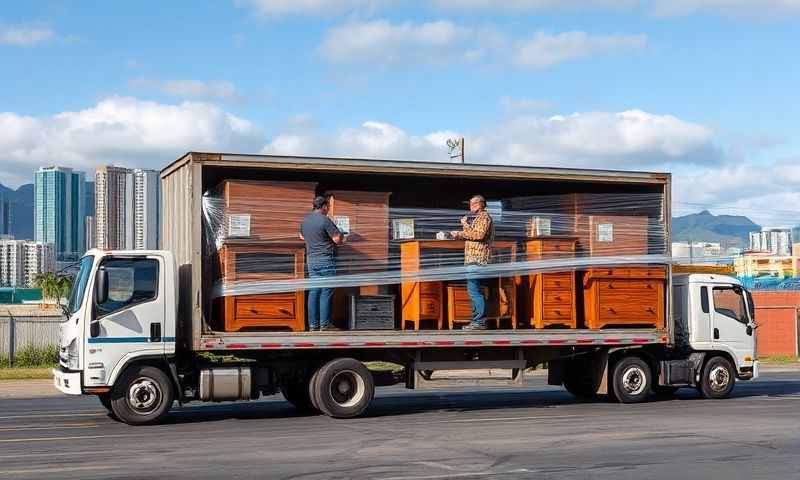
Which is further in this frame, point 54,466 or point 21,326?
point 21,326

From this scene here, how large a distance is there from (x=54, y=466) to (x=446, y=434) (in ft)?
16.0

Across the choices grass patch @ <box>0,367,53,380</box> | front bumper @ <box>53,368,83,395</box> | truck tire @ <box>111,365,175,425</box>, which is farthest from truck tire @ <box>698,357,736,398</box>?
grass patch @ <box>0,367,53,380</box>

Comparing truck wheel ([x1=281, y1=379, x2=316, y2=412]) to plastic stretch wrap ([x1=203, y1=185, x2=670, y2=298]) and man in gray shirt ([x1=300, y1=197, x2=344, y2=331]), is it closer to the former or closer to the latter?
man in gray shirt ([x1=300, y1=197, x2=344, y2=331])

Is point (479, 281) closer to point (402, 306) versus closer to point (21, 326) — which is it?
point (402, 306)

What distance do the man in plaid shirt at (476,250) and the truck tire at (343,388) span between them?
182 centimetres

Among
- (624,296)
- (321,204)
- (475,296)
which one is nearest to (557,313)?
(624,296)

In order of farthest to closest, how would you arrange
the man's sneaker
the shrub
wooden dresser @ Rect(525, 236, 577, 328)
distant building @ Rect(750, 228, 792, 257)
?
the shrub, distant building @ Rect(750, 228, 792, 257), wooden dresser @ Rect(525, 236, 577, 328), the man's sneaker

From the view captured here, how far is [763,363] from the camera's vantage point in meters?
33.4

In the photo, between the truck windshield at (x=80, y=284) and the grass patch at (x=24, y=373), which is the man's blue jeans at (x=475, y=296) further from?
the grass patch at (x=24, y=373)

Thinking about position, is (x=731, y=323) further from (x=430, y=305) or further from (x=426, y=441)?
(x=426, y=441)

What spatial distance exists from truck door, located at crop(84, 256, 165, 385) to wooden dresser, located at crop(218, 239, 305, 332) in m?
0.95

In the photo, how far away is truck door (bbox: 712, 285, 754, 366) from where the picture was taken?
59.3 ft

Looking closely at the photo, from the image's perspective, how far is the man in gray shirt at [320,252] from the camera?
14844mm

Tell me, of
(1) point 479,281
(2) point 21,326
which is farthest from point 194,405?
(2) point 21,326
